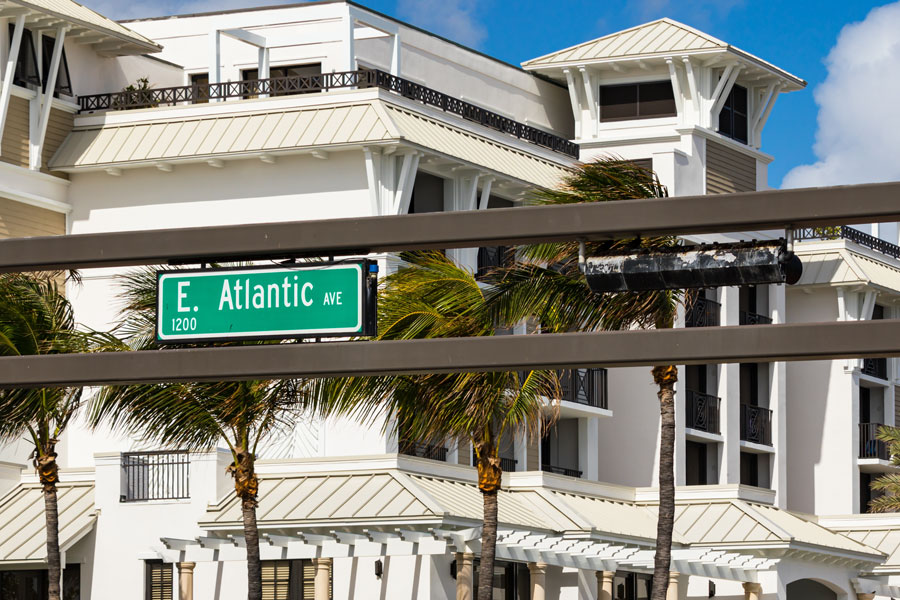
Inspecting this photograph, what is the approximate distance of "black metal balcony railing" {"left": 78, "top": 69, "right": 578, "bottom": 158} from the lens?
130 feet

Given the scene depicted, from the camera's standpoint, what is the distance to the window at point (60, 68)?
39656mm

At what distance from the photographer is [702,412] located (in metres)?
49.6

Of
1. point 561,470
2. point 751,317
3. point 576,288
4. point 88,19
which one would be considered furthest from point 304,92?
point 576,288

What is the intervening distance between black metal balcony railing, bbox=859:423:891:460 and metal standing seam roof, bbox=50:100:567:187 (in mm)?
22128

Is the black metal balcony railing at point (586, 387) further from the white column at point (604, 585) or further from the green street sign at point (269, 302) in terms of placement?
the green street sign at point (269, 302)

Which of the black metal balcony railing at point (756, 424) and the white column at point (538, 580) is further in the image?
the black metal balcony railing at point (756, 424)

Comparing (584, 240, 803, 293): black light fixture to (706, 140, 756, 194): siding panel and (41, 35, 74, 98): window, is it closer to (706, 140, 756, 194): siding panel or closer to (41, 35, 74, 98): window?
(41, 35, 74, 98): window

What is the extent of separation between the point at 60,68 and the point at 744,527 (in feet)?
64.2

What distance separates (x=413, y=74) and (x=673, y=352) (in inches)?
1434

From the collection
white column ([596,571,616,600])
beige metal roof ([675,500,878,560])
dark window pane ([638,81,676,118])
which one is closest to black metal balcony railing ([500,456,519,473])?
beige metal roof ([675,500,878,560])

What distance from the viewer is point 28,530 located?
36.0m

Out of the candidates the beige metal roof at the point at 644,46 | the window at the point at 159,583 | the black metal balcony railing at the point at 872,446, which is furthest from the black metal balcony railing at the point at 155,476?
the black metal balcony railing at the point at 872,446

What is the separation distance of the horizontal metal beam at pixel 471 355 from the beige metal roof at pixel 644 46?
127 ft

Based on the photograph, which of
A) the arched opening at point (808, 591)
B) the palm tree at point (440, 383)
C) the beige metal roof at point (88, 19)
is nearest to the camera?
the palm tree at point (440, 383)
